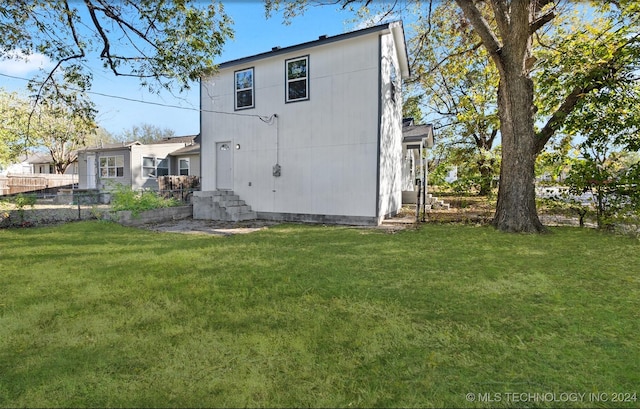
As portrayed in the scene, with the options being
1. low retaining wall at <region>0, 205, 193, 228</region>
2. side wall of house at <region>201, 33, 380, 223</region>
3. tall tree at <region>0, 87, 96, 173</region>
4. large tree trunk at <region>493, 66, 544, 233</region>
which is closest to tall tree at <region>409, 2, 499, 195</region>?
side wall of house at <region>201, 33, 380, 223</region>

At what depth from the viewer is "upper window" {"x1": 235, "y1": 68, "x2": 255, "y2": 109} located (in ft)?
37.9

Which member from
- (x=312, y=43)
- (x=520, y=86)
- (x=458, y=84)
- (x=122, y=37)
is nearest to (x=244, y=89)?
(x=312, y=43)

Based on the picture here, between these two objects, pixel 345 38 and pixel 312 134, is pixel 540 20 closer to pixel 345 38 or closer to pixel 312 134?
pixel 345 38

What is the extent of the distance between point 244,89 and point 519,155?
9049 mm

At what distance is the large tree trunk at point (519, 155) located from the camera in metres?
8.15

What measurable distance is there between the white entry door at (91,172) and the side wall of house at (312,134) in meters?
14.7

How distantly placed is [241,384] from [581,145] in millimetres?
10199

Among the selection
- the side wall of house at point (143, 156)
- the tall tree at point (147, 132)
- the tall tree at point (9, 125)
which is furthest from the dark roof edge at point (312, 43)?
the tall tree at point (147, 132)

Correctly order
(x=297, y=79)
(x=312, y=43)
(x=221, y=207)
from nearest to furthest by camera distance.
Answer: (x=312, y=43), (x=297, y=79), (x=221, y=207)

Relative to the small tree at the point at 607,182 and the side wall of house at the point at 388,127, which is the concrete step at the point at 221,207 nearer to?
the side wall of house at the point at 388,127

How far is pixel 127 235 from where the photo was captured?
788 cm

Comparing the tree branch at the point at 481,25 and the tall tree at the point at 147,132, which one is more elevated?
the tall tree at the point at 147,132

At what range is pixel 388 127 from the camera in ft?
34.3

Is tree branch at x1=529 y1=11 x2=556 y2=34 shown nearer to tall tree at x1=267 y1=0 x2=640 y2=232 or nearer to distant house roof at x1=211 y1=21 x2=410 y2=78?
tall tree at x1=267 y1=0 x2=640 y2=232
